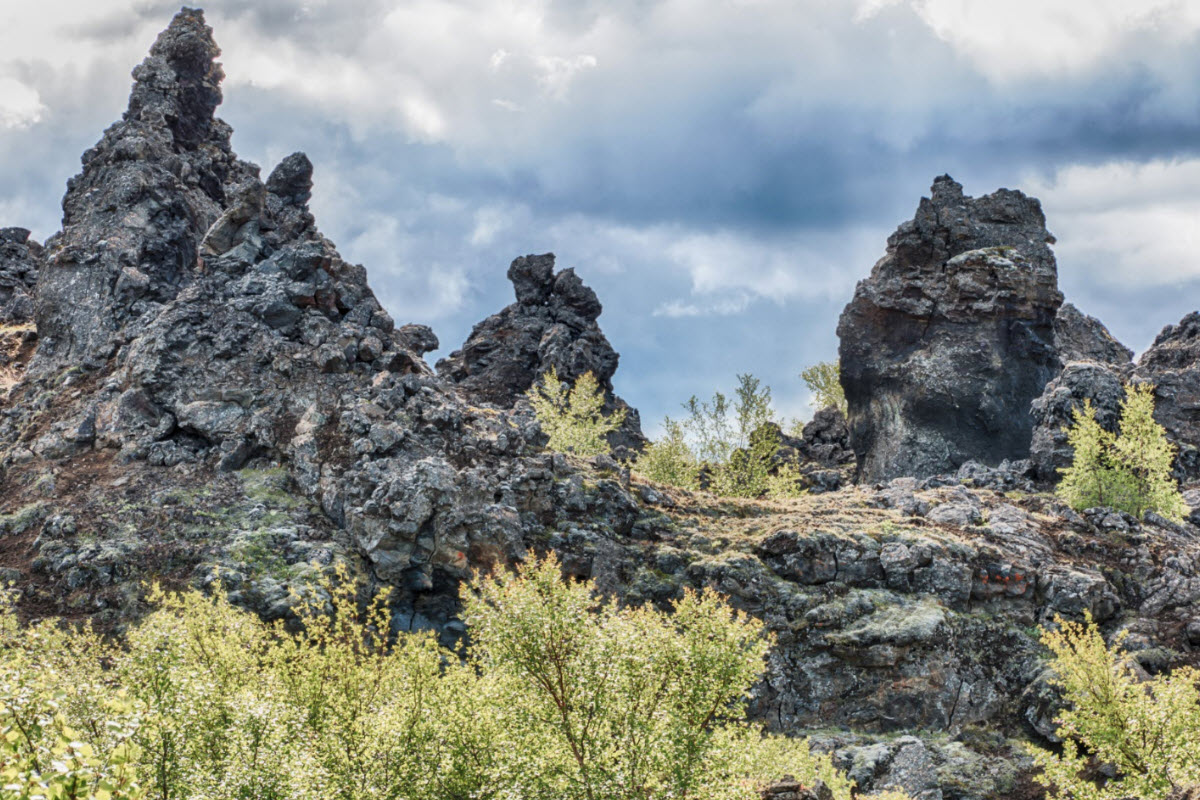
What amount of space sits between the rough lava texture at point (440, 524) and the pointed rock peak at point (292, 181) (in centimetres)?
1148

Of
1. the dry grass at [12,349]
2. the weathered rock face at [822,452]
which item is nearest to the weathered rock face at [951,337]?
the weathered rock face at [822,452]

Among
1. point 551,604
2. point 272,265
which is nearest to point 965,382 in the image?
point 272,265

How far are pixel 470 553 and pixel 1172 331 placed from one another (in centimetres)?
8858

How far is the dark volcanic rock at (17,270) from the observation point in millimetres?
90188

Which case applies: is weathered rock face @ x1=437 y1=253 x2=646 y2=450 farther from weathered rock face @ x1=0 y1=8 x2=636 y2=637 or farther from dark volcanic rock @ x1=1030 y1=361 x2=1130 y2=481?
dark volcanic rock @ x1=1030 y1=361 x2=1130 y2=481

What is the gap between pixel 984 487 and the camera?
73188 mm

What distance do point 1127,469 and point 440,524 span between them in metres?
50.9

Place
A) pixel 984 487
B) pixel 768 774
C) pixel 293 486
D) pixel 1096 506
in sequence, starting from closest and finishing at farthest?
pixel 768 774, pixel 293 486, pixel 1096 506, pixel 984 487

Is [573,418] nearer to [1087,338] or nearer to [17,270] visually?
[17,270]

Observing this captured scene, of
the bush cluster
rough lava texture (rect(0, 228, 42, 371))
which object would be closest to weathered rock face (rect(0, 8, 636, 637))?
rough lava texture (rect(0, 228, 42, 371))

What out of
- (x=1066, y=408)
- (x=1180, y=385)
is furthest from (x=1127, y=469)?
(x=1180, y=385)

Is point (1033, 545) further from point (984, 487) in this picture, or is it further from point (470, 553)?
point (470, 553)

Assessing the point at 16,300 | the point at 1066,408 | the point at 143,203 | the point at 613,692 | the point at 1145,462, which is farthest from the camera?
the point at 16,300

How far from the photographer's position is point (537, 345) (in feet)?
356
